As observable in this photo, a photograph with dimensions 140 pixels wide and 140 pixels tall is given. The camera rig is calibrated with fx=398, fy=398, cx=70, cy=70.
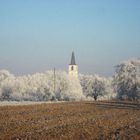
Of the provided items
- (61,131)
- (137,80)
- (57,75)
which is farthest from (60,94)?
(61,131)

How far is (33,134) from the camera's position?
19.7m

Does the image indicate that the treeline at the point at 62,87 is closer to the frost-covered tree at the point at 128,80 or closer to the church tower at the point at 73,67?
the frost-covered tree at the point at 128,80

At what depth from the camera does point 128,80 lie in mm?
90062

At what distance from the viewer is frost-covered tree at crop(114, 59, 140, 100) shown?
281 ft

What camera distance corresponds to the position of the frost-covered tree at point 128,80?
85625 mm

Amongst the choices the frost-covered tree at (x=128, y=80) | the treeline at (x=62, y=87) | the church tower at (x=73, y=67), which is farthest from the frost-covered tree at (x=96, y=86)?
the frost-covered tree at (x=128, y=80)

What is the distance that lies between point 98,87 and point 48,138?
341ft

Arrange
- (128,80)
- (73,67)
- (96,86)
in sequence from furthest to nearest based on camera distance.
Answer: (73,67)
(96,86)
(128,80)

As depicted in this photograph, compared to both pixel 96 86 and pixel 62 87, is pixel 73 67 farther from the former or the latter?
pixel 62 87

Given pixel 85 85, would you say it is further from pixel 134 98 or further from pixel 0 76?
pixel 134 98

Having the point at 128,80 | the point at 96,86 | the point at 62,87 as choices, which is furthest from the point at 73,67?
the point at 128,80

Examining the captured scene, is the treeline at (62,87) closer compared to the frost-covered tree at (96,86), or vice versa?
the treeline at (62,87)

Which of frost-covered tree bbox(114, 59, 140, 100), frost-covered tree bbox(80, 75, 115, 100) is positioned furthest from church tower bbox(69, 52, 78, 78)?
frost-covered tree bbox(114, 59, 140, 100)

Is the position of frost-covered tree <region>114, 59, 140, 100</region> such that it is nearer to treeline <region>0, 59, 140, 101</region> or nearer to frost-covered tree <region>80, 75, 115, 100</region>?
treeline <region>0, 59, 140, 101</region>
